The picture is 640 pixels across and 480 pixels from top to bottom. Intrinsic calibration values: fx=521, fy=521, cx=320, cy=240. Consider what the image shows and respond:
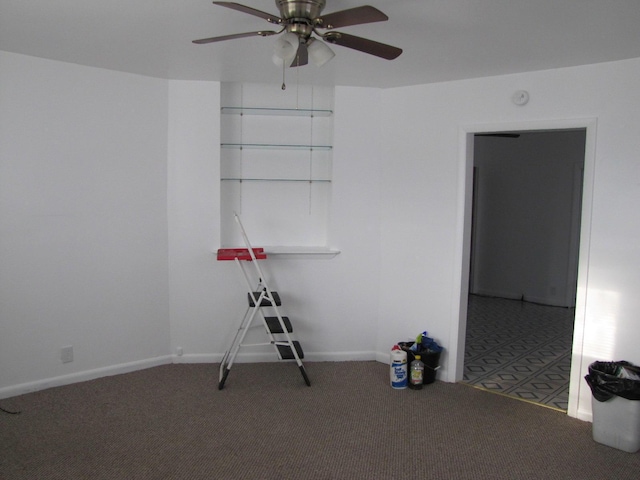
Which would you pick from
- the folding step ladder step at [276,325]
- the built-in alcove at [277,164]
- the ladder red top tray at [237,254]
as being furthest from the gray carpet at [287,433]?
the built-in alcove at [277,164]

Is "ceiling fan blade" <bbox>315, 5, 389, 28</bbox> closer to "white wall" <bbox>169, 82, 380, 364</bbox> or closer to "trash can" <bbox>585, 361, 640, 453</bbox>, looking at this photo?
"white wall" <bbox>169, 82, 380, 364</bbox>

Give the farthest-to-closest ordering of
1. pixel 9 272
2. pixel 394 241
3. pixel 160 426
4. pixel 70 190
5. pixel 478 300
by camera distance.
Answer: pixel 478 300 < pixel 394 241 < pixel 70 190 < pixel 9 272 < pixel 160 426

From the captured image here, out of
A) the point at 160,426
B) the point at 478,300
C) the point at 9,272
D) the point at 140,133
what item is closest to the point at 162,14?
the point at 140,133

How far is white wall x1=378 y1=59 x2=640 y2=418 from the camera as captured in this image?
321 cm

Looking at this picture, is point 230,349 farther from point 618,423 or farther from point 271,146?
point 618,423

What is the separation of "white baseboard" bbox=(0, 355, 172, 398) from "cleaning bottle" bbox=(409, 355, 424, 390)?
1.98 metres

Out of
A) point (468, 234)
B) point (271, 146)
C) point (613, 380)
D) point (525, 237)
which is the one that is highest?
point (271, 146)

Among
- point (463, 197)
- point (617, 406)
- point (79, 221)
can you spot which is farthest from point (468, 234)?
point (79, 221)

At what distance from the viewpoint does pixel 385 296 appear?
4.39 meters

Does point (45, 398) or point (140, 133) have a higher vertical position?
point (140, 133)

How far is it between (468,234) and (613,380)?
1.40m

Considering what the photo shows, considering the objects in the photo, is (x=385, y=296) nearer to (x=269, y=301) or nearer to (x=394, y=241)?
(x=394, y=241)

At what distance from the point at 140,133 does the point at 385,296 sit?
2366 millimetres

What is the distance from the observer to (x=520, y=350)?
492cm
